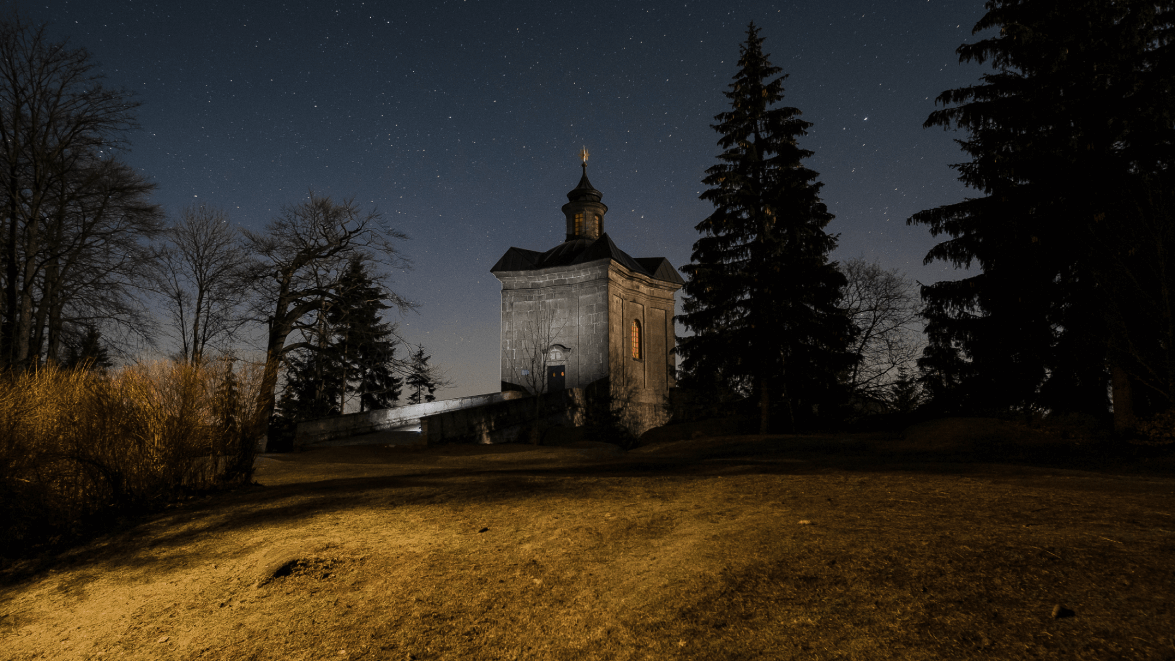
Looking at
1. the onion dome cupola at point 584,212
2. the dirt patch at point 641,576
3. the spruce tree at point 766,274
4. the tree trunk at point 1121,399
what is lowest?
the dirt patch at point 641,576

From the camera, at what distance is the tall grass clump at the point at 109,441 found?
7590 mm

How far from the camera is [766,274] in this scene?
20.8 m

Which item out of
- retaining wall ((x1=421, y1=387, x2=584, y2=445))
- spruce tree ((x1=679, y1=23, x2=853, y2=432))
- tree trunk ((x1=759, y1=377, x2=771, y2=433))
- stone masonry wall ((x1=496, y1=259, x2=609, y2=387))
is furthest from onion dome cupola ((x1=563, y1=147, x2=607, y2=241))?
tree trunk ((x1=759, y1=377, x2=771, y2=433))

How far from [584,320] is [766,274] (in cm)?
1500

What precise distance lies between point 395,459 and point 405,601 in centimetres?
1368

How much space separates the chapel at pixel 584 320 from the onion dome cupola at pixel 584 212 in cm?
84

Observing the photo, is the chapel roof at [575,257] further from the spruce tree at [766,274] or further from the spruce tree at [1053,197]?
the spruce tree at [1053,197]

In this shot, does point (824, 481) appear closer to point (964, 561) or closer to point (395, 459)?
point (964, 561)

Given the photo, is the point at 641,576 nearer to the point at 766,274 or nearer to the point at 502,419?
the point at 766,274

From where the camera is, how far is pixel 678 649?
343 centimetres

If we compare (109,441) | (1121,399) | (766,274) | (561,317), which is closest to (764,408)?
(766,274)

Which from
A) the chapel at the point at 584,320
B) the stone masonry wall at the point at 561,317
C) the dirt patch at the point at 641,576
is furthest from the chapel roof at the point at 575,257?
the dirt patch at the point at 641,576

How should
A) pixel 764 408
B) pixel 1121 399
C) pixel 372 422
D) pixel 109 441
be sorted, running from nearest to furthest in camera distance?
1. pixel 109 441
2. pixel 1121 399
3. pixel 764 408
4. pixel 372 422

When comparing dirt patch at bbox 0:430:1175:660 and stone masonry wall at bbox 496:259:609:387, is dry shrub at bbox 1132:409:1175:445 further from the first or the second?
stone masonry wall at bbox 496:259:609:387
